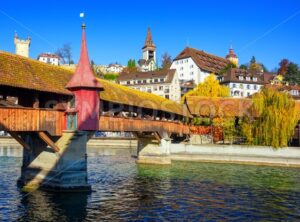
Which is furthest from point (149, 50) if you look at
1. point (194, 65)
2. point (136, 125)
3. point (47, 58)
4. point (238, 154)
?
point (136, 125)

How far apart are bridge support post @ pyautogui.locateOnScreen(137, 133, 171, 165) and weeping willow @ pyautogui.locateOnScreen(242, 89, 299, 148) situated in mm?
8160

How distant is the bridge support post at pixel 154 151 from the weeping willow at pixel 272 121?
8.16 metres

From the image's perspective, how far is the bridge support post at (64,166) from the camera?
1866 cm

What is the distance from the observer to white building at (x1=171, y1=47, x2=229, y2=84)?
306 feet

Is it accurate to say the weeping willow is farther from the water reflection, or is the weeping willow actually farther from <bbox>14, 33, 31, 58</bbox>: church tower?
<bbox>14, 33, 31, 58</bbox>: church tower

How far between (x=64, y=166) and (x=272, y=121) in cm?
2219

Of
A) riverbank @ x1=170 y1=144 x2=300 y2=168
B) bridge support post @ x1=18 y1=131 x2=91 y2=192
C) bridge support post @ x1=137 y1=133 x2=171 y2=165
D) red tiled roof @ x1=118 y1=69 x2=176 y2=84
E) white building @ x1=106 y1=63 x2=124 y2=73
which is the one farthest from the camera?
white building @ x1=106 y1=63 x2=124 y2=73

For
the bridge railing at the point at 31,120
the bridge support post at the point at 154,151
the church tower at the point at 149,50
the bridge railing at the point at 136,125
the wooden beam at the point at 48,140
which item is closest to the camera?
the bridge railing at the point at 31,120

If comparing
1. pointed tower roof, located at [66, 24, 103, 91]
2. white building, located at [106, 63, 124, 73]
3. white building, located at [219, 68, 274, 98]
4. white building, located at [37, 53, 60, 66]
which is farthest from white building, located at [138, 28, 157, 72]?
pointed tower roof, located at [66, 24, 103, 91]

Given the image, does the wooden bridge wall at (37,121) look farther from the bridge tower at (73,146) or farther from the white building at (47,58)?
the white building at (47,58)

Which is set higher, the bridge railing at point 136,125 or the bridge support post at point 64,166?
the bridge railing at point 136,125

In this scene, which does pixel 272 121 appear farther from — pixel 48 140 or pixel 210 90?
pixel 210 90

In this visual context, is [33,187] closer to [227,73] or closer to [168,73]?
[168,73]

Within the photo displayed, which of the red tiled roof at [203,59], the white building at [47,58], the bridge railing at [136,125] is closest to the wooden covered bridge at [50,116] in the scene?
the bridge railing at [136,125]
